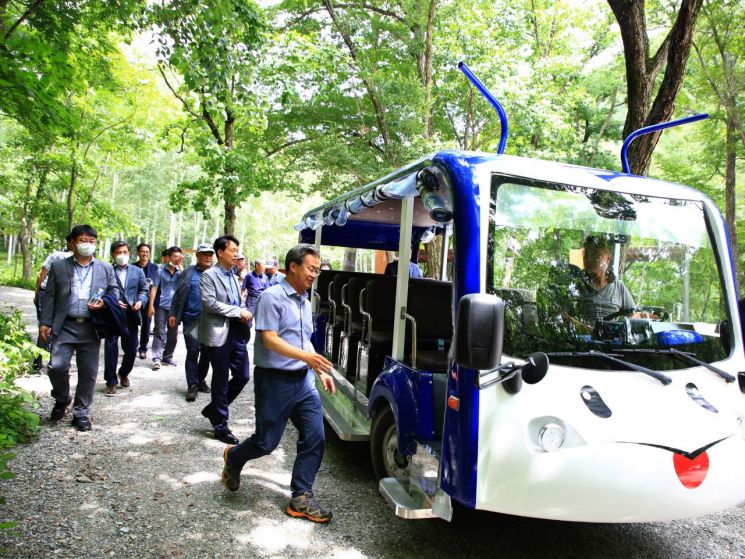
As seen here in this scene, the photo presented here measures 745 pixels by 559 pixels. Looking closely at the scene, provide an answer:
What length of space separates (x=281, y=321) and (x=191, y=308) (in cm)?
374

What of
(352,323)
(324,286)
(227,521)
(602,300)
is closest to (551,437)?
(602,300)

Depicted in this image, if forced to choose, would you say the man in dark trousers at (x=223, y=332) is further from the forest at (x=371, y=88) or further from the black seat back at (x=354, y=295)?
the forest at (x=371, y=88)

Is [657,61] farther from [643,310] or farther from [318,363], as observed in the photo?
[318,363]

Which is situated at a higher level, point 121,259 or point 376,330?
point 121,259

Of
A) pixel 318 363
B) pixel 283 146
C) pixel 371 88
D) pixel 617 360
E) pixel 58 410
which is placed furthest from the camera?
pixel 283 146

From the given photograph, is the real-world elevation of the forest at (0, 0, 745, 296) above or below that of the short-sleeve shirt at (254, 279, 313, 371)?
above

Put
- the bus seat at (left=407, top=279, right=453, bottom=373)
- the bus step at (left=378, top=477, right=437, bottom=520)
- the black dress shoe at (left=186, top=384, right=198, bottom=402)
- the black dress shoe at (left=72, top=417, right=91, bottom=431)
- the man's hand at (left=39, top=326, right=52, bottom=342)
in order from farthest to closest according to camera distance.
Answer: the black dress shoe at (left=186, top=384, right=198, bottom=402), the black dress shoe at (left=72, top=417, right=91, bottom=431), the man's hand at (left=39, top=326, right=52, bottom=342), the bus seat at (left=407, top=279, right=453, bottom=373), the bus step at (left=378, top=477, right=437, bottom=520)

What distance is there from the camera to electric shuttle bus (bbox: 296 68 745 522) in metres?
2.77

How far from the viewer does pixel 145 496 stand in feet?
13.2

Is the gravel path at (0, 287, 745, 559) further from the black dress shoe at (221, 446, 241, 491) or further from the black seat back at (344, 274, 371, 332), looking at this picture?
the black seat back at (344, 274, 371, 332)

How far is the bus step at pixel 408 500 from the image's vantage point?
3.17 m

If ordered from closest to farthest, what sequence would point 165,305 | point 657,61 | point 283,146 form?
point 657,61
point 165,305
point 283,146

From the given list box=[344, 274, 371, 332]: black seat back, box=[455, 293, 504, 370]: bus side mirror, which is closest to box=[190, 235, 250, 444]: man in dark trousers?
box=[344, 274, 371, 332]: black seat back

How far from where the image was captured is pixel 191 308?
7.08 meters
